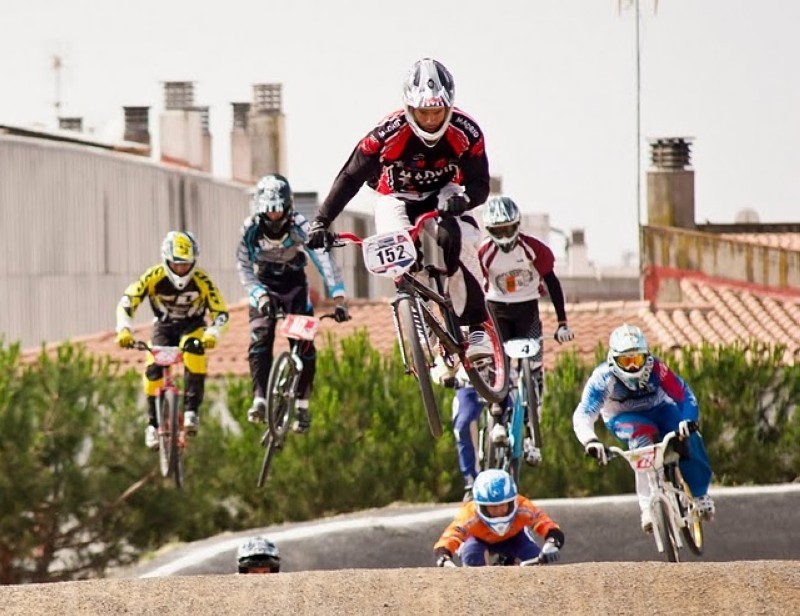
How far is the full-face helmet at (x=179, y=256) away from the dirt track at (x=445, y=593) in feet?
20.5

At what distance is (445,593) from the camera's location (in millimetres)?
14742

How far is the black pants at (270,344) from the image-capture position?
20.3m

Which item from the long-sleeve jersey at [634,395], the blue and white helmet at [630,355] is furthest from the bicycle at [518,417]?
the blue and white helmet at [630,355]

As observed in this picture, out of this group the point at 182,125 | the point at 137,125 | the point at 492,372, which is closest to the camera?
the point at 492,372

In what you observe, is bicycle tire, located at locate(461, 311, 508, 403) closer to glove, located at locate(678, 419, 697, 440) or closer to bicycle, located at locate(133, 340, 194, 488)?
glove, located at locate(678, 419, 697, 440)

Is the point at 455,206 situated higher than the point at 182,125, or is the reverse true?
the point at 182,125

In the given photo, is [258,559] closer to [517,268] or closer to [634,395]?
[517,268]

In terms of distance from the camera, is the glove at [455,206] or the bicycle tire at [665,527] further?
the bicycle tire at [665,527]

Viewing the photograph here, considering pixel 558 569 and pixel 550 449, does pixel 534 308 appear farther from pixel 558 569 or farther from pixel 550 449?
pixel 550 449

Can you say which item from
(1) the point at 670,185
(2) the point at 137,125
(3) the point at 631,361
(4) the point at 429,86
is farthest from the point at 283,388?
(2) the point at 137,125

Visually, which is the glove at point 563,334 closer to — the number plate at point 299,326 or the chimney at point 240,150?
the number plate at point 299,326

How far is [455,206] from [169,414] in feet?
24.1

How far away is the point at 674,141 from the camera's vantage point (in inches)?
1740

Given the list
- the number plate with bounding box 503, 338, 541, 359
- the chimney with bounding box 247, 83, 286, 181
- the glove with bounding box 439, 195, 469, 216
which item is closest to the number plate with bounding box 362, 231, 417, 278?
the glove with bounding box 439, 195, 469, 216
